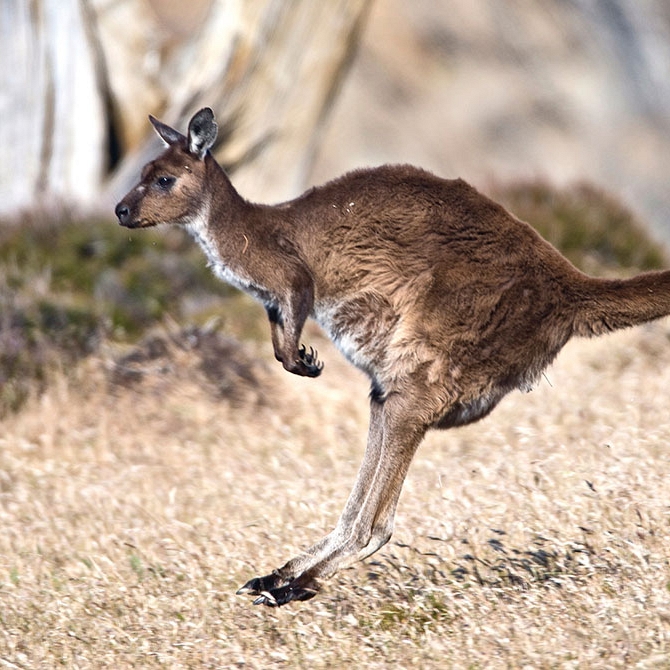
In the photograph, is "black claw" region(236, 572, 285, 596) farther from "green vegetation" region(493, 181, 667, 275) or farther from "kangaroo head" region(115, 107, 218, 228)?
"green vegetation" region(493, 181, 667, 275)

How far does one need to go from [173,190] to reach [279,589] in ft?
5.61

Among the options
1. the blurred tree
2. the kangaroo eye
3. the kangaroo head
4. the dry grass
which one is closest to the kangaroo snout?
the kangaroo head

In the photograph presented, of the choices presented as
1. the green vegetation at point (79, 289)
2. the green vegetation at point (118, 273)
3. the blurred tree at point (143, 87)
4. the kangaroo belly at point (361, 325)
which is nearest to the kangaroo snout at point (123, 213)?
the kangaroo belly at point (361, 325)

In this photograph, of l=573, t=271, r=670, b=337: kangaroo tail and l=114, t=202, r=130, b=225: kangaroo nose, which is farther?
l=114, t=202, r=130, b=225: kangaroo nose

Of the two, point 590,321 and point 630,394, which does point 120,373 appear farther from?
point 590,321

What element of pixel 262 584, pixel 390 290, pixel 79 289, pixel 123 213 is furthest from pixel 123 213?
pixel 79 289

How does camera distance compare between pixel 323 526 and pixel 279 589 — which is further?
pixel 323 526

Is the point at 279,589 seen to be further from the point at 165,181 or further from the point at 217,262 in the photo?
the point at 165,181

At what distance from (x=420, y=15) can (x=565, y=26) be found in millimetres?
4931

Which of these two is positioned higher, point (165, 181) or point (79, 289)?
point (79, 289)

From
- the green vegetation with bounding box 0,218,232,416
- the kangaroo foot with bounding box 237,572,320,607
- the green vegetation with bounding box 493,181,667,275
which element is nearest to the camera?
the kangaroo foot with bounding box 237,572,320,607

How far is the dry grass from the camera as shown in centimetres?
445

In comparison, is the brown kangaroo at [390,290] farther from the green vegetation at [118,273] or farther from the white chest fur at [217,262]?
the green vegetation at [118,273]

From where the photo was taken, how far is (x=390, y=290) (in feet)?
16.2
